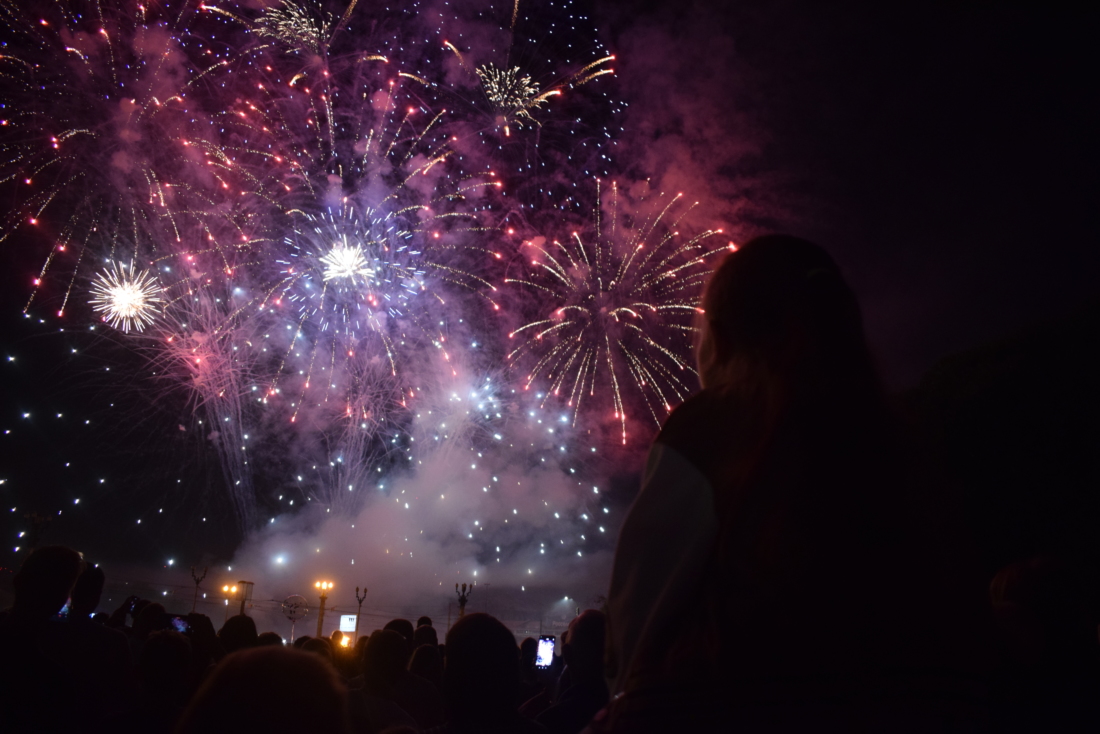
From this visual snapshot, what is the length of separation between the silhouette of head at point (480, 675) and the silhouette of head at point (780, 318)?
1792 millimetres

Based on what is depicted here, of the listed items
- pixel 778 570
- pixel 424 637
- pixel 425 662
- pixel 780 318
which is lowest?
pixel 425 662

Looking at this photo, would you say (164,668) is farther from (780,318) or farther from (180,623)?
(180,623)

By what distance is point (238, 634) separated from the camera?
6.01m

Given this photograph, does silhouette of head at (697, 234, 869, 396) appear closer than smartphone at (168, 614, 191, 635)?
Yes

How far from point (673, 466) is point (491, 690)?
6.48ft

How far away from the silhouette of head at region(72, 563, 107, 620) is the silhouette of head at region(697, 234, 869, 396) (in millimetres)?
5846

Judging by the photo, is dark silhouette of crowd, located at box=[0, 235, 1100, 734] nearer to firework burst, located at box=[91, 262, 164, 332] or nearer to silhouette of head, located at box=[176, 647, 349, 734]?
silhouette of head, located at box=[176, 647, 349, 734]

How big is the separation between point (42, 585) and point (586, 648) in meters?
3.49

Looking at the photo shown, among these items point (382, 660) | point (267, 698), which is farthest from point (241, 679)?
point (382, 660)

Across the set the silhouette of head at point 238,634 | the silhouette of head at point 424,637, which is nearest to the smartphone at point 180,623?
the silhouette of head at point 238,634

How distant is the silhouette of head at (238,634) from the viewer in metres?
5.98

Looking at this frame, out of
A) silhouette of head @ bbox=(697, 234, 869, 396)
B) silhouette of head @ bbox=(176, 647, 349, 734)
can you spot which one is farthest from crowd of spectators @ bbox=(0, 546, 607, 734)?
silhouette of head @ bbox=(697, 234, 869, 396)

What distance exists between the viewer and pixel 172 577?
176 ft

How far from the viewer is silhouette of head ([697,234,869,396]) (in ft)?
4.87
